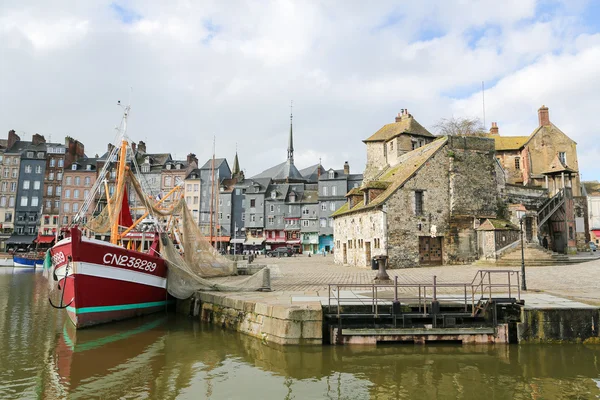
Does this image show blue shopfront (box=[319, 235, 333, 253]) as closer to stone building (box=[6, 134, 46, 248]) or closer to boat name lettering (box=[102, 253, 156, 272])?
stone building (box=[6, 134, 46, 248])

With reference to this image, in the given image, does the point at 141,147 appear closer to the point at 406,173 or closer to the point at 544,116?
the point at 406,173

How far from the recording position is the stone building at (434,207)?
80.2 feet

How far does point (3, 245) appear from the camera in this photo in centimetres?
5553

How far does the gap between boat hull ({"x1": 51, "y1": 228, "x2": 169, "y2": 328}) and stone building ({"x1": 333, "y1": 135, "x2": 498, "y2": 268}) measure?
14712mm

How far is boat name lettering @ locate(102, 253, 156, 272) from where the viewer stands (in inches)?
491

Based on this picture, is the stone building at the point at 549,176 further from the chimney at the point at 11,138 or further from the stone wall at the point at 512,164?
the chimney at the point at 11,138

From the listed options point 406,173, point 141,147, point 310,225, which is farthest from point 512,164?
point 141,147

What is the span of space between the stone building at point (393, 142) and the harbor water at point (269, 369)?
27995 mm

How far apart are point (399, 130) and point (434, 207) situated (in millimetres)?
14334

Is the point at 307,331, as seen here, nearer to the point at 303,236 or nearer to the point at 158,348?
the point at 158,348

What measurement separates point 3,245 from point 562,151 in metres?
73.2

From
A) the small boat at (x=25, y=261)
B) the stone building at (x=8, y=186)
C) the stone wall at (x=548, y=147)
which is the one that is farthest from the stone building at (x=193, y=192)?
the stone wall at (x=548, y=147)

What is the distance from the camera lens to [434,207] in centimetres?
2556

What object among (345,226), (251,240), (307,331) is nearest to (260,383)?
(307,331)
